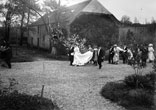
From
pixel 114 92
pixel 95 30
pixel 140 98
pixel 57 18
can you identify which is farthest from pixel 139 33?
pixel 140 98

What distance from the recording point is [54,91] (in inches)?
334

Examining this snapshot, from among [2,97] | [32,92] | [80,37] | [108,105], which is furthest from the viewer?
[80,37]

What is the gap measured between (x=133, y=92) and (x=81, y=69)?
8.38 m

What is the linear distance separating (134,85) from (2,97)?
16.9 ft

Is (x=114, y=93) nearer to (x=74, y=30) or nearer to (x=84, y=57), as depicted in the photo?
(x=84, y=57)

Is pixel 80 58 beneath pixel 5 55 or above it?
beneath

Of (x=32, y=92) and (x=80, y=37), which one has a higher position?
(x=80, y=37)

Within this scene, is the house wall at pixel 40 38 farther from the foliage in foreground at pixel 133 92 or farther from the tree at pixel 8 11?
the foliage in foreground at pixel 133 92

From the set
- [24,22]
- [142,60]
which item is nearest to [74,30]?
[24,22]

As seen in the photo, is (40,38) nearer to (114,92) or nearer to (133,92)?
(114,92)

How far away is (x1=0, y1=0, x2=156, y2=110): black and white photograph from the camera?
6973 mm

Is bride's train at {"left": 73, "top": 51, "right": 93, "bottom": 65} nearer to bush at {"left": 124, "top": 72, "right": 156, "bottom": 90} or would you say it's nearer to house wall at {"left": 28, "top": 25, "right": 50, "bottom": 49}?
bush at {"left": 124, "top": 72, "right": 156, "bottom": 90}

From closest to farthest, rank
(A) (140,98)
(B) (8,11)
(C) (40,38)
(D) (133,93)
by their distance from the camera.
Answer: (A) (140,98) < (D) (133,93) < (B) (8,11) < (C) (40,38)

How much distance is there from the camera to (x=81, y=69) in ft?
51.3
